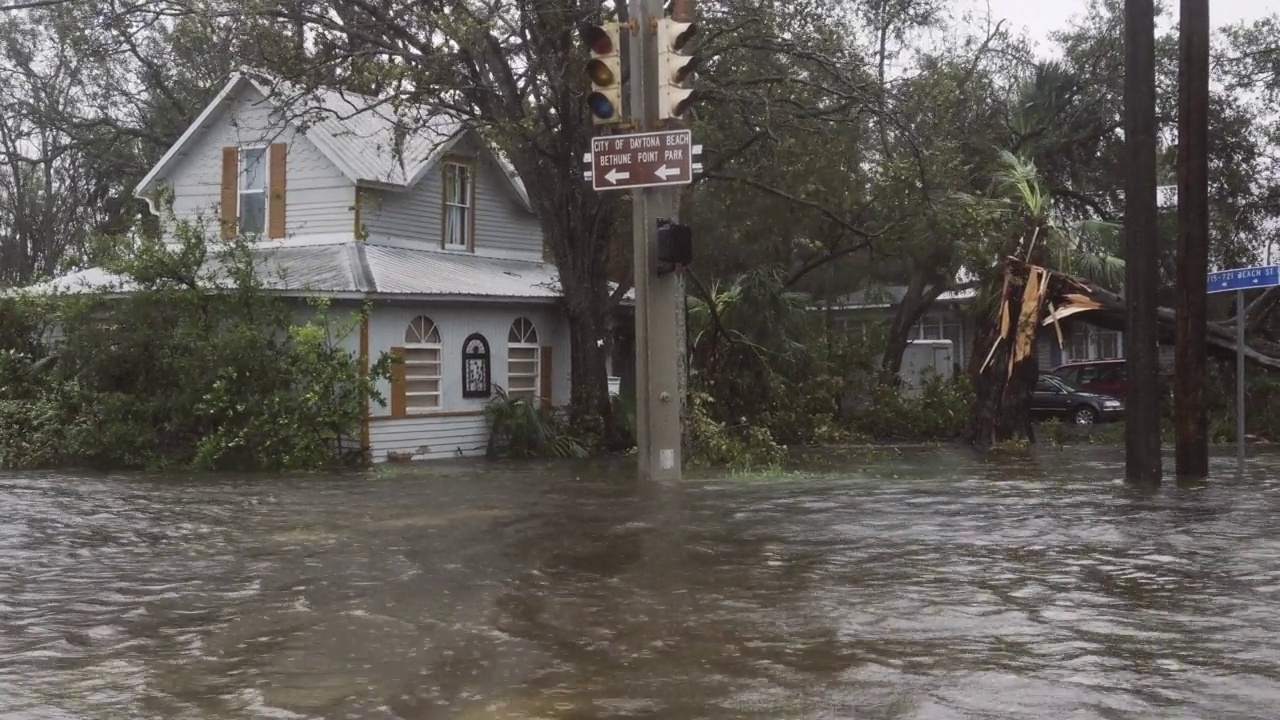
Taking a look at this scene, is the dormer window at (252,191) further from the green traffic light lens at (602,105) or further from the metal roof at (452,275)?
the green traffic light lens at (602,105)

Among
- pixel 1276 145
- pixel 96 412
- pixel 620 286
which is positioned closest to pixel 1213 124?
pixel 1276 145

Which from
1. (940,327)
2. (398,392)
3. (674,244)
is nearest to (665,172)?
(674,244)

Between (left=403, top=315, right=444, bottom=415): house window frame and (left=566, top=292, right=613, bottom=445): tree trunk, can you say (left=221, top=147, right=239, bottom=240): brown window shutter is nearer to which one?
(left=403, top=315, right=444, bottom=415): house window frame

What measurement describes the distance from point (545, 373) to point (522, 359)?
2.32 ft

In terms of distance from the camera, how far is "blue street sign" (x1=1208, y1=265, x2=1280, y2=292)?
1518 cm

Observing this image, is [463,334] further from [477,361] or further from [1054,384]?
[1054,384]

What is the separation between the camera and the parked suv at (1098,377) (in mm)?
36156

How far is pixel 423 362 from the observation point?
25016mm

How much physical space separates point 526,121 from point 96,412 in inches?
311

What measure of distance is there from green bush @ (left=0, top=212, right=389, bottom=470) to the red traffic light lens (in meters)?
8.31

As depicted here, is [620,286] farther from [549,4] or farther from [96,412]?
[96,412]

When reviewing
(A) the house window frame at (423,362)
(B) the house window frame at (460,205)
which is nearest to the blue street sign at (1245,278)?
(A) the house window frame at (423,362)

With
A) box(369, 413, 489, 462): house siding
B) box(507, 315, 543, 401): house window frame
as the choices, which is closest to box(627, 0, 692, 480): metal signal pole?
box(369, 413, 489, 462): house siding

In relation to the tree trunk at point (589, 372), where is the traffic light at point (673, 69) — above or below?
above
